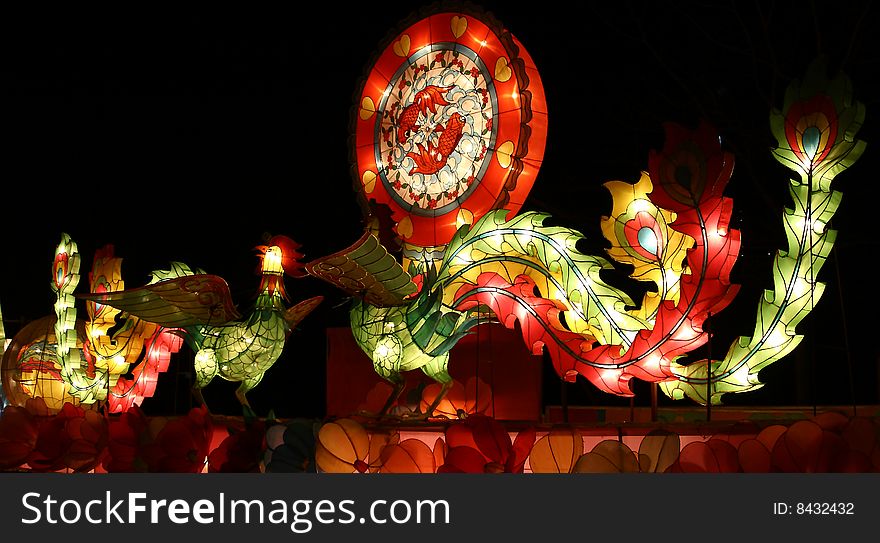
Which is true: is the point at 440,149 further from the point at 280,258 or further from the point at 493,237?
the point at 280,258

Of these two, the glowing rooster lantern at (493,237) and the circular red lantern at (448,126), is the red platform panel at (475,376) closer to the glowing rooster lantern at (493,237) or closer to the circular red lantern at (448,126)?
the glowing rooster lantern at (493,237)

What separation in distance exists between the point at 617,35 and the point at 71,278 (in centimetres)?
532

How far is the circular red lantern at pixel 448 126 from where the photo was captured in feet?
17.3

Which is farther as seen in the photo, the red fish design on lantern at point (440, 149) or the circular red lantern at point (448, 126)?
the red fish design on lantern at point (440, 149)

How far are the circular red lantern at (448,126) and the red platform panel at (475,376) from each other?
664mm

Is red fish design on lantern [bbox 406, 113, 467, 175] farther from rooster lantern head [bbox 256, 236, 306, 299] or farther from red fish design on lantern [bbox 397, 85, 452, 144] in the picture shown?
rooster lantern head [bbox 256, 236, 306, 299]

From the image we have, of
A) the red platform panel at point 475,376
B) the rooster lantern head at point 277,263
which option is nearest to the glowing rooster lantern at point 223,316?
the rooster lantern head at point 277,263

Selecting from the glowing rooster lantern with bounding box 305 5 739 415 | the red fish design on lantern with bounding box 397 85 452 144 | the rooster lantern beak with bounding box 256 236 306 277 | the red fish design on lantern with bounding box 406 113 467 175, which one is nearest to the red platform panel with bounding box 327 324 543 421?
the glowing rooster lantern with bounding box 305 5 739 415

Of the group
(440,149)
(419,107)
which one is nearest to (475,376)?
(440,149)

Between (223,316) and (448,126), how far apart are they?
1.60 metres

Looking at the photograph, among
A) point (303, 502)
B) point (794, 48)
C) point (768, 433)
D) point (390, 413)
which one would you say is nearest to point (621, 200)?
point (768, 433)

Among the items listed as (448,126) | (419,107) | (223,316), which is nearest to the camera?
(223,316)

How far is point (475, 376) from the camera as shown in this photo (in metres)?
5.66

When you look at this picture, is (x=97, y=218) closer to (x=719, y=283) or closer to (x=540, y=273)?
(x=540, y=273)
